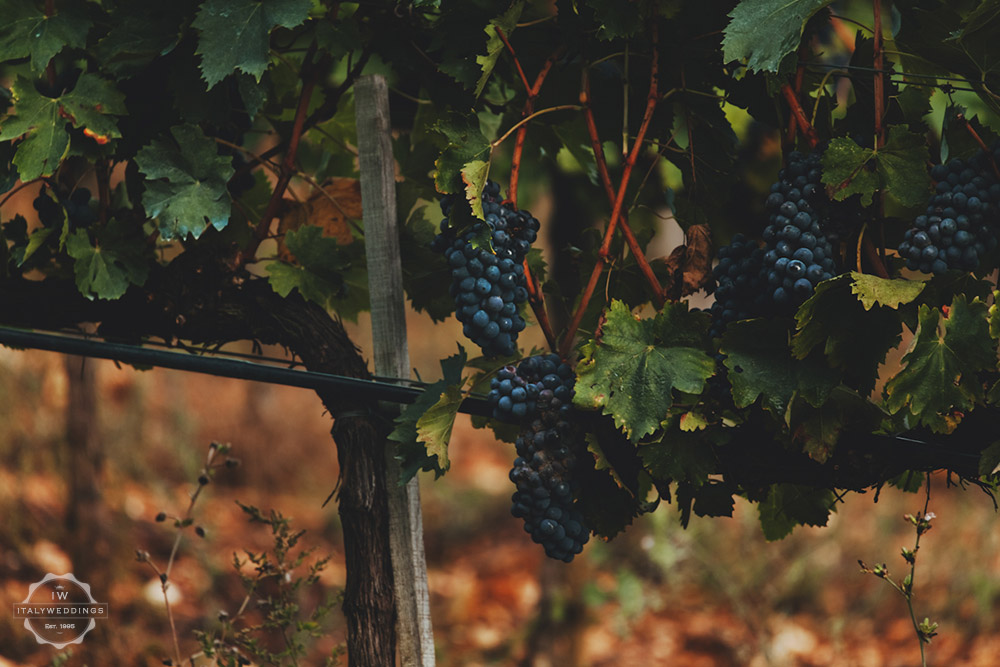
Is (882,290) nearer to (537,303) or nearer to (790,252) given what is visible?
(790,252)

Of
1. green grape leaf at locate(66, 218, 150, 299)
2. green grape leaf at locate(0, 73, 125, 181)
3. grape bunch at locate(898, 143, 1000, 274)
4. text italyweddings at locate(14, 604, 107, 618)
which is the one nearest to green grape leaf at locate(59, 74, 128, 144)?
green grape leaf at locate(0, 73, 125, 181)

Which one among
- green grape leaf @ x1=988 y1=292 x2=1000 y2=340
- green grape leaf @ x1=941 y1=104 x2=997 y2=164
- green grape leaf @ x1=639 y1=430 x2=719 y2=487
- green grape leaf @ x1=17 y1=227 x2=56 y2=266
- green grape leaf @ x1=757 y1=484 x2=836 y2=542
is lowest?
green grape leaf @ x1=757 y1=484 x2=836 y2=542

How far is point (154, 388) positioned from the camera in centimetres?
682

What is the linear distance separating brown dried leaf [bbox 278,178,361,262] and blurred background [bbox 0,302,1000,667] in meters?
2.14

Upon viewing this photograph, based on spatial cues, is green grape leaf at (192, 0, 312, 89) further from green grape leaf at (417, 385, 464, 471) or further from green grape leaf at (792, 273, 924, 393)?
green grape leaf at (792, 273, 924, 393)

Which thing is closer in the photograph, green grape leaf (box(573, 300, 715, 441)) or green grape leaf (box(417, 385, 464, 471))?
green grape leaf (box(573, 300, 715, 441))

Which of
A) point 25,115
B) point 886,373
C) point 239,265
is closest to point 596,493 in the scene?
point 239,265

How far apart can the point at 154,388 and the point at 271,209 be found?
214 inches

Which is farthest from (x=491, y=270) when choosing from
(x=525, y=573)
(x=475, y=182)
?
(x=525, y=573)

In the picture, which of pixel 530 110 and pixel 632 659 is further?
pixel 632 659

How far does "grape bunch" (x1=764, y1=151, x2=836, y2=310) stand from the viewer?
4.41ft

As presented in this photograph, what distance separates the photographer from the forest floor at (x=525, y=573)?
401 cm

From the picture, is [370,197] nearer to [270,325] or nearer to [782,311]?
[270,325]

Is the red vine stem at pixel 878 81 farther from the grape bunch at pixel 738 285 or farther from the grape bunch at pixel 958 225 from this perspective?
the grape bunch at pixel 738 285
